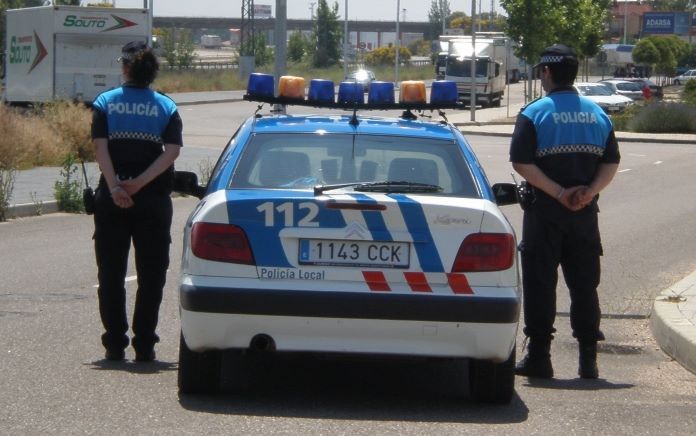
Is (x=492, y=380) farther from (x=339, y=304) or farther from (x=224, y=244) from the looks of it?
(x=224, y=244)

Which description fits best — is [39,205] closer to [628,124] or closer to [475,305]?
[475,305]

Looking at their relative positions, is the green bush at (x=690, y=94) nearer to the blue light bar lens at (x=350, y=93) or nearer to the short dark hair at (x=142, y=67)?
the blue light bar lens at (x=350, y=93)

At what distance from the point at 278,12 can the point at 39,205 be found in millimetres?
4718

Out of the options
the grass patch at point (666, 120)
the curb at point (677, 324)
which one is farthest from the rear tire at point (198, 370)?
the grass patch at point (666, 120)

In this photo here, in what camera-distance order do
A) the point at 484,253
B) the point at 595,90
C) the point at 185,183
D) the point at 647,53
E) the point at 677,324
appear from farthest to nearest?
the point at 647,53 → the point at 595,90 → the point at 677,324 → the point at 185,183 → the point at 484,253

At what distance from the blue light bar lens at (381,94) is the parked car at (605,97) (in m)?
40.1

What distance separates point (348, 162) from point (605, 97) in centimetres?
4368

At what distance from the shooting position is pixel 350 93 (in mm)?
7180

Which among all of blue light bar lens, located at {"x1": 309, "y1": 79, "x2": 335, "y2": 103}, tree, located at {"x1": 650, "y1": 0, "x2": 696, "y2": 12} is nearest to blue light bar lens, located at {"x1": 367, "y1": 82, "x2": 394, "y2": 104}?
blue light bar lens, located at {"x1": 309, "y1": 79, "x2": 335, "y2": 103}

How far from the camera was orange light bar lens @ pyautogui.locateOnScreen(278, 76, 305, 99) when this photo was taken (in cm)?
720

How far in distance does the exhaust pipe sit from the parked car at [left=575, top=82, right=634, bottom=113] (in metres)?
42.0

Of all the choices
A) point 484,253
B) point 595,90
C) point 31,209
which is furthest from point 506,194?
point 595,90

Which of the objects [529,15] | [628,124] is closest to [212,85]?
[529,15]

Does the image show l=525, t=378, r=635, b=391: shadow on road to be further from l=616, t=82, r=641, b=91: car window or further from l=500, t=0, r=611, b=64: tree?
l=616, t=82, r=641, b=91: car window
